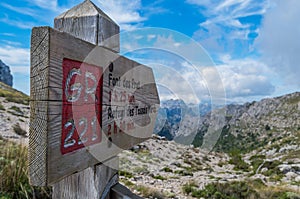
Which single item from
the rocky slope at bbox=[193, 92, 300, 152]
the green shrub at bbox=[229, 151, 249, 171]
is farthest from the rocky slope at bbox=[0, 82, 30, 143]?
the rocky slope at bbox=[193, 92, 300, 152]

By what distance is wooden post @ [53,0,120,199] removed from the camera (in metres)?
1.31

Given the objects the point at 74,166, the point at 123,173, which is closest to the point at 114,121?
the point at 74,166

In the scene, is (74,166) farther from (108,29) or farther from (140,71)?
(140,71)

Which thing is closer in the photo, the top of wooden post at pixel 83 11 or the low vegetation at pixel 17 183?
the top of wooden post at pixel 83 11

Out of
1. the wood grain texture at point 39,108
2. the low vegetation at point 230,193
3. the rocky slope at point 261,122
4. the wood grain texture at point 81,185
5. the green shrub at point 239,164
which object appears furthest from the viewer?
the rocky slope at point 261,122

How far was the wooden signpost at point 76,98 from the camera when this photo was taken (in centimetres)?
90

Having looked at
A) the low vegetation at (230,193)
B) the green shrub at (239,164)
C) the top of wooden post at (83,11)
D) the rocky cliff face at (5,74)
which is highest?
the rocky cliff face at (5,74)

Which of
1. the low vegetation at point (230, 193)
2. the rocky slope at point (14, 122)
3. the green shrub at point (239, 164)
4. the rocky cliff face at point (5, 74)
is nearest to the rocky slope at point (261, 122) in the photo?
the green shrub at point (239, 164)

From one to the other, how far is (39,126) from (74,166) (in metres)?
0.24

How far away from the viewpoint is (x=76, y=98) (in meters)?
1.02

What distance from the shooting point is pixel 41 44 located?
895 millimetres

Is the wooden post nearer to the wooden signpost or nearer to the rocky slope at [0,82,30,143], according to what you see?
the wooden signpost

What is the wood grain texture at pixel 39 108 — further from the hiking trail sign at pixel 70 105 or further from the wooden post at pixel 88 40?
the wooden post at pixel 88 40

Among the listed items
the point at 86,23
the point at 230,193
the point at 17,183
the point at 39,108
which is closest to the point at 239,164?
the point at 230,193
